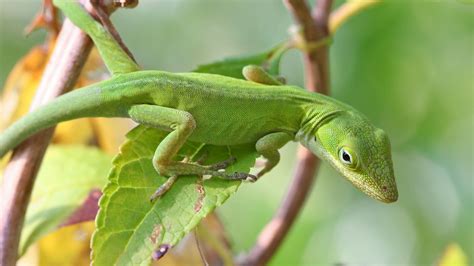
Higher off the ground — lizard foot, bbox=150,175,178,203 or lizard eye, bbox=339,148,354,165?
lizard foot, bbox=150,175,178,203

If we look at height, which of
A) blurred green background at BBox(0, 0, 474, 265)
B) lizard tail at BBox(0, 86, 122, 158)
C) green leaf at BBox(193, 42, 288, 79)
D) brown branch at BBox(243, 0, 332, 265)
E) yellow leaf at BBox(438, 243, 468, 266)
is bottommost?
blurred green background at BBox(0, 0, 474, 265)

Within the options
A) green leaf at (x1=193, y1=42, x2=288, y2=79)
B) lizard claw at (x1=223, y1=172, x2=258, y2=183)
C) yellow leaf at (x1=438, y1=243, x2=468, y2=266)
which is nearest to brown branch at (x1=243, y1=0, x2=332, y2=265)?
green leaf at (x1=193, y1=42, x2=288, y2=79)

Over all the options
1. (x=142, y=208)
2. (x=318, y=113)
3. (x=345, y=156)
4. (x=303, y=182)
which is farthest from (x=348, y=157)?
(x=142, y=208)

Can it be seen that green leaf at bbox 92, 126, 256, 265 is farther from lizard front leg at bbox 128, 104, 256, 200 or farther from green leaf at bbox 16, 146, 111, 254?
green leaf at bbox 16, 146, 111, 254

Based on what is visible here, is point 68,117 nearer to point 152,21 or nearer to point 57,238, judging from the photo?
point 57,238

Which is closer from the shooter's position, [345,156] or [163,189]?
[163,189]

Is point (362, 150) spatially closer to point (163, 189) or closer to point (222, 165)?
point (222, 165)

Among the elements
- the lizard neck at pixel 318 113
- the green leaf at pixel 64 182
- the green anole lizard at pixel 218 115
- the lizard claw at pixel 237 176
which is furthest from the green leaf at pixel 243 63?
the green leaf at pixel 64 182

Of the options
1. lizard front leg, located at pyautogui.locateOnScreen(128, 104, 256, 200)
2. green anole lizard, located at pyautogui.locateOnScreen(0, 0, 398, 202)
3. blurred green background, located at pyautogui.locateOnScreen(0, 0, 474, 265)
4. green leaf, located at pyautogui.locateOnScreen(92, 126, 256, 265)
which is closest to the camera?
green leaf, located at pyautogui.locateOnScreen(92, 126, 256, 265)
